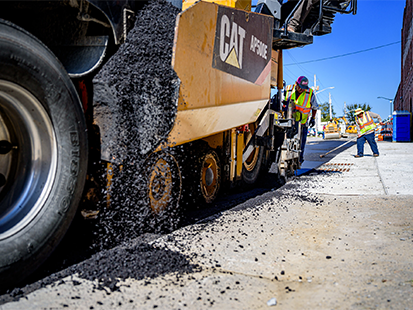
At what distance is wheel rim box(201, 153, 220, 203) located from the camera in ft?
13.6

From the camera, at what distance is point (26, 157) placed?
216 centimetres

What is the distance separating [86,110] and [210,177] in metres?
2.01

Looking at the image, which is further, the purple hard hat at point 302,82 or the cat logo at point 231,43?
the purple hard hat at point 302,82

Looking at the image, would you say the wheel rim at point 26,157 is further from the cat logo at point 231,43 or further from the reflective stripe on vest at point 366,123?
the reflective stripe on vest at point 366,123

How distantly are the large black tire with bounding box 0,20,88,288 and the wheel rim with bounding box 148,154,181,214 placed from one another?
0.83m

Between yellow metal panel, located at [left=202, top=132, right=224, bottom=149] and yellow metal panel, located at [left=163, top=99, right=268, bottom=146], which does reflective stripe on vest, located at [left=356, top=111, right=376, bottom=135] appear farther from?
yellow metal panel, located at [left=202, top=132, right=224, bottom=149]

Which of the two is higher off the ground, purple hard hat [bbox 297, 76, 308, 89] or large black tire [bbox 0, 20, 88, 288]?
purple hard hat [bbox 297, 76, 308, 89]

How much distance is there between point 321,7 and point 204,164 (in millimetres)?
3650

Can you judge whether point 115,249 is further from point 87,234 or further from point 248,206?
point 248,206

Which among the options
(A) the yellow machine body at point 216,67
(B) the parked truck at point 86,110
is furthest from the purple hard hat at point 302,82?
(B) the parked truck at point 86,110

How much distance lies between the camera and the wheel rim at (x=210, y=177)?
414cm

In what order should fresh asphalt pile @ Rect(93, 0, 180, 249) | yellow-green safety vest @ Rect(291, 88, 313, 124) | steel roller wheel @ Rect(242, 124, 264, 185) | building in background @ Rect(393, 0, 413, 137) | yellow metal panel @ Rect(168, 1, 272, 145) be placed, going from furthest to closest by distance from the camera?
building in background @ Rect(393, 0, 413, 137) → yellow-green safety vest @ Rect(291, 88, 313, 124) → steel roller wheel @ Rect(242, 124, 264, 185) → yellow metal panel @ Rect(168, 1, 272, 145) → fresh asphalt pile @ Rect(93, 0, 180, 249)

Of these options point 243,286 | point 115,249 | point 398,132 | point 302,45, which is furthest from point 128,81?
point 398,132

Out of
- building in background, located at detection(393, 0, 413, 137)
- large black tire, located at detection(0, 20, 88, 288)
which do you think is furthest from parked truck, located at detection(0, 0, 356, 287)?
building in background, located at detection(393, 0, 413, 137)
